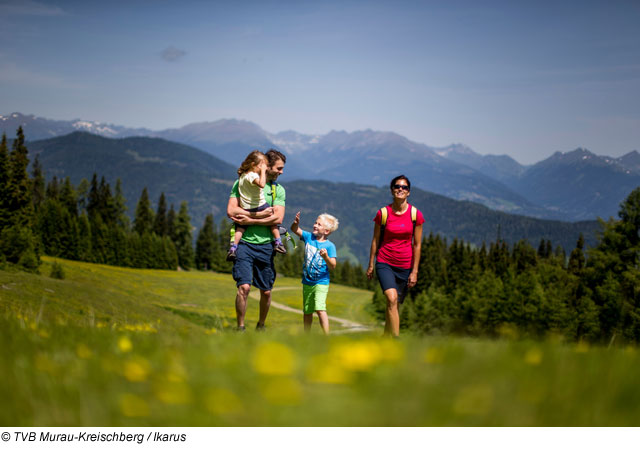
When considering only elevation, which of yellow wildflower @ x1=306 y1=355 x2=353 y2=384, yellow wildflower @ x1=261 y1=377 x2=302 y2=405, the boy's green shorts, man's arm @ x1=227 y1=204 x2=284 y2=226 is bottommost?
the boy's green shorts

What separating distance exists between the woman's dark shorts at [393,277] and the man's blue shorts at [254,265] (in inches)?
85.2

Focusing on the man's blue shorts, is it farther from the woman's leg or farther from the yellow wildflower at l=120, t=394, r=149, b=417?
the yellow wildflower at l=120, t=394, r=149, b=417

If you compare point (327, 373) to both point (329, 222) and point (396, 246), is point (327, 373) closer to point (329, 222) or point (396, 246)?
point (396, 246)

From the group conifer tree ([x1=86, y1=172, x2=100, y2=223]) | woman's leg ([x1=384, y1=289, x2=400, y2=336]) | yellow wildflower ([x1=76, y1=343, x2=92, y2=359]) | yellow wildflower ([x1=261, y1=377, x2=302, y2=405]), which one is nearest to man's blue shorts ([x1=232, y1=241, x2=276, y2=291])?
woman's leg ([x1=384, y1=289, x2=400, y2=336])

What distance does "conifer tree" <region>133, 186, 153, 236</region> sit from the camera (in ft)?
386

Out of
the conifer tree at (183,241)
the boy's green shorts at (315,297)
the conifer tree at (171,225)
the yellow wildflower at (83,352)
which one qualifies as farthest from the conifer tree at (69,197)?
the yellow wildflower at (83,352)

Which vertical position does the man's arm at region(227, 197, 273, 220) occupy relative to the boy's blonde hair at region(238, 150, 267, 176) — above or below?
below

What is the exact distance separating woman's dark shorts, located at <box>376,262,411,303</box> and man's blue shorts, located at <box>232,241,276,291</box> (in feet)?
7.10

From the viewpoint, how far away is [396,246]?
30.8ft

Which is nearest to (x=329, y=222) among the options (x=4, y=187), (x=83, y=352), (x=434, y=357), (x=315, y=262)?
(x=315, y=262)

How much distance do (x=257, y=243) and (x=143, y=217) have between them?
4699 inches

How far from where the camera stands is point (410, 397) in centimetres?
198
